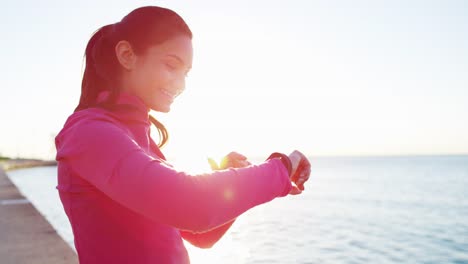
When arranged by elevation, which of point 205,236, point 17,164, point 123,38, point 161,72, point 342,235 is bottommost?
point 17,164

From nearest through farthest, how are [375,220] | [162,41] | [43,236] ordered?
[162,41], [43,236], [375,220]

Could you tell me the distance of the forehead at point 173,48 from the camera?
1347 millimetres

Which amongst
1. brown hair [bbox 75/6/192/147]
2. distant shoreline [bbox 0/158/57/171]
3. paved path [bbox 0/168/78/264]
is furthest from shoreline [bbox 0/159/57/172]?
brown hair [bbox 75/6/192/147]

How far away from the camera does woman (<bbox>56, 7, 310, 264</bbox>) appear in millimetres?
1083

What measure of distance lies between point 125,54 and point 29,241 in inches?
297

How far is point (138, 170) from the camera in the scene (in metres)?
1.07

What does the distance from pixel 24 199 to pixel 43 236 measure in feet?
25.1

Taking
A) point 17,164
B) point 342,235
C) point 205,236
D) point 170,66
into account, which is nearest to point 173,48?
point 170,66

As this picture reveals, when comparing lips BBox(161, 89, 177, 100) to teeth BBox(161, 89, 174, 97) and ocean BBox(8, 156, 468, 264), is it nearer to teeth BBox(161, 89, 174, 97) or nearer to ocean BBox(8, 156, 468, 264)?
teeth BBox(161, 89, 174, 97)

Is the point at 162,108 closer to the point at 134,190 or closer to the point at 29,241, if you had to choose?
the point at 134,190

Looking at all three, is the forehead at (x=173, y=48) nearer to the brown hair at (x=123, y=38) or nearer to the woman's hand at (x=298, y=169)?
the brown hair at (x=123, y=38)

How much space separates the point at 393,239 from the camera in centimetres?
2030

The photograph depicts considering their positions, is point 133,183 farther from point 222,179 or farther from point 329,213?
point 329,213

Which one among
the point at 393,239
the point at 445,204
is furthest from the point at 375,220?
the point at 445,204
